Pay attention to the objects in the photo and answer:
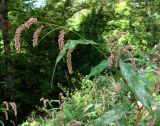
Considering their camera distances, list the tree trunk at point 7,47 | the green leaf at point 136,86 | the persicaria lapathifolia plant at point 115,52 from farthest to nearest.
Answer: 1. the tree trunk at point 7,47
2. the persicaria lapathifolia plant at point 115,52
3. the green leaf at point 136,86

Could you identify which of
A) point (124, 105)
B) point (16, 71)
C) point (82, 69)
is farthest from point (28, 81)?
point (124, 105)

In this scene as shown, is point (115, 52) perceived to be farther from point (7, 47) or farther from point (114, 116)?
point (7, 47)

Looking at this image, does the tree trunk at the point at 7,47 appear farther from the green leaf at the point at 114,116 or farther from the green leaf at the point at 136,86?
the green leaf at the point at 136,86

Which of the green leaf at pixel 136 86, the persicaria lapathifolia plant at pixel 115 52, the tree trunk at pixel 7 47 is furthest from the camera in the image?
the tree trunk at pixel 7 47

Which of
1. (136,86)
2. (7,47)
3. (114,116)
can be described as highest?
(136,86)

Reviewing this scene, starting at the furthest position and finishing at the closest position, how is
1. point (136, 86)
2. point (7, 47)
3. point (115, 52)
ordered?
point (7, 47), point (115, 52), point (136, 86)

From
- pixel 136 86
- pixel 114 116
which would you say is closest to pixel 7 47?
pixel 114 116

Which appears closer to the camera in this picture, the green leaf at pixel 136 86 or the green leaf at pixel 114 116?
the green leaf at pixel 136 86

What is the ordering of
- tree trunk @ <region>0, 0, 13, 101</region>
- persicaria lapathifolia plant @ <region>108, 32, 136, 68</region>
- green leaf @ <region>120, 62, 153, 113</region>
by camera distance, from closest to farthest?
green leaf @ <region>120, 62, 153, 113</region> → persicaria lapathifolia plant @ <region>108, 32, 136, 68</region> → tree trunk @ <region>0, 0, 13, 101</region>

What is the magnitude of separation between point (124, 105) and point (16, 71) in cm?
1463

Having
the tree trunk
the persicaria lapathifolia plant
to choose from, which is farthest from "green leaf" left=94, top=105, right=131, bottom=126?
the tree trunk

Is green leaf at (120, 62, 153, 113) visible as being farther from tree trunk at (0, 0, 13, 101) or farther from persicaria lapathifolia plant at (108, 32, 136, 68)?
tree trunk at (0, 0, 13, 101)

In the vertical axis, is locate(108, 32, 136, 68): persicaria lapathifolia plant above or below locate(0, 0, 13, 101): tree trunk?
above

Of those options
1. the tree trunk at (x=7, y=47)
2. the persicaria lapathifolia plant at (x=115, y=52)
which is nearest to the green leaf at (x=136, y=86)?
the persicaria lapathifolia plant at (x=115, y=52)
